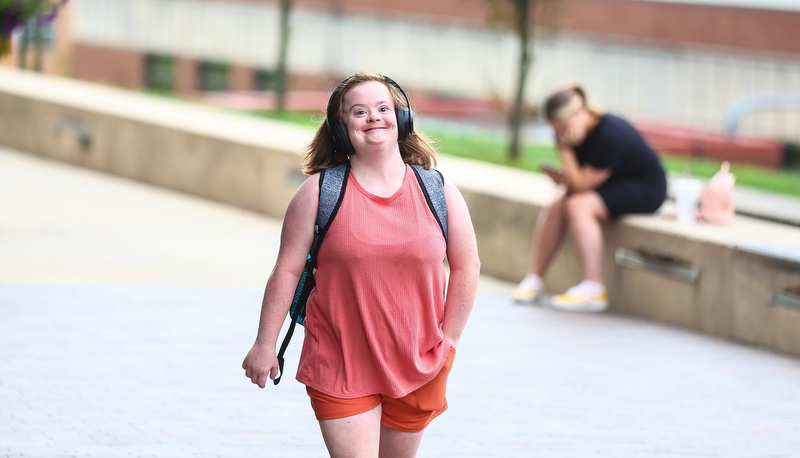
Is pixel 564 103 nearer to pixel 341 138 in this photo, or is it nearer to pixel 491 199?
pixel 491 199

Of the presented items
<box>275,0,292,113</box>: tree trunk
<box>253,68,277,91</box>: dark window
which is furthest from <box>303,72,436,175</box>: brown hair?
<box>253,68,277,91</box>: dark window

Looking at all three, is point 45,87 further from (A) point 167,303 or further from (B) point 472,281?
(B) point 472,281

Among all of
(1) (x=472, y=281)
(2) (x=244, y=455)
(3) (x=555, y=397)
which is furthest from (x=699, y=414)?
(1) (x=472, y=281)

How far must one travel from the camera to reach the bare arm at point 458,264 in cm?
391

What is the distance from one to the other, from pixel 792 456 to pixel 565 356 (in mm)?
1853

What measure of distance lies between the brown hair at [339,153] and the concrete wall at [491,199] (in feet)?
1.56

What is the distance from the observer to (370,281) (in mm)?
3791

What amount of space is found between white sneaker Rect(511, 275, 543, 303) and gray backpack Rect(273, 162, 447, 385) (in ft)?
15.3

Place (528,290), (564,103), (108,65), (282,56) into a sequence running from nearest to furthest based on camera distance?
(564,103), (528,290), (282,56), (108,65)

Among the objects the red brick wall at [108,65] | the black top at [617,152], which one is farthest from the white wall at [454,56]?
the black top at [617,152]

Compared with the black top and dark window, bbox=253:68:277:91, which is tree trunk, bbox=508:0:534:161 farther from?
dark window, bbox=253:68:277:91

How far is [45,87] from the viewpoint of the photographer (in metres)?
15.4

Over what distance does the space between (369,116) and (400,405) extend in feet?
2.71

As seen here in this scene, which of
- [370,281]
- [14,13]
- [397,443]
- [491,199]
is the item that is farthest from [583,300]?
[370,281]
